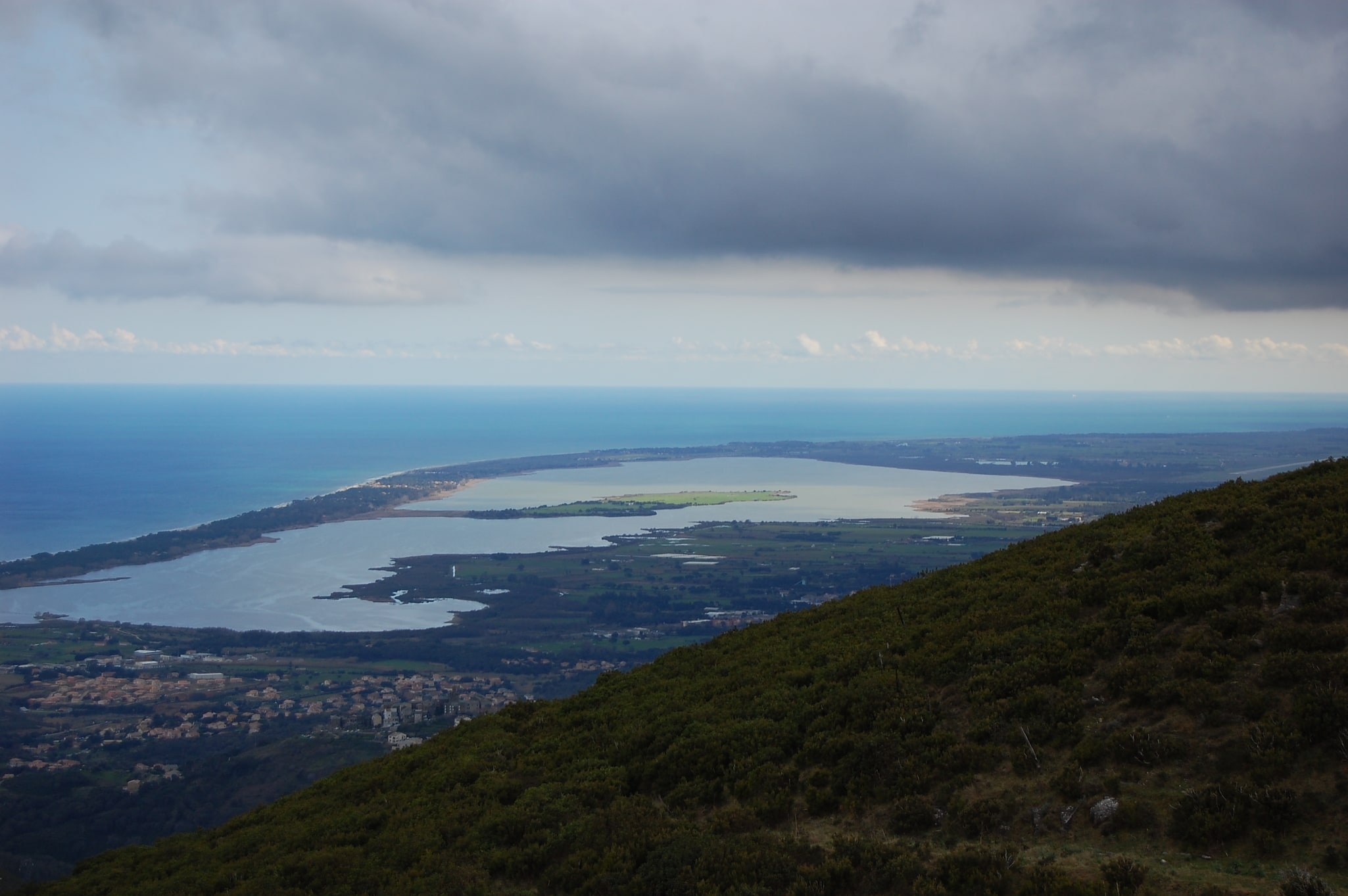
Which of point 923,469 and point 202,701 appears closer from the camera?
point 202,701

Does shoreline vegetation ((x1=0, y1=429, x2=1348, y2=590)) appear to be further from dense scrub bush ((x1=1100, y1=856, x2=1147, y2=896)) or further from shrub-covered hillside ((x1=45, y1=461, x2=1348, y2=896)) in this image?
dense scrub bush ((x1=1100, y1=856, x2=1147, y2=896))

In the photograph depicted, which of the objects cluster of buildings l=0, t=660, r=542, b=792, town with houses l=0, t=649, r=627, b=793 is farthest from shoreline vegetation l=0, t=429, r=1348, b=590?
cluster of buildings l=0, t=660, r=542, b=792

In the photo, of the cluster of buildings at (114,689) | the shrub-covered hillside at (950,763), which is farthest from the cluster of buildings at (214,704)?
the shrub-covered hillside at (950,763)

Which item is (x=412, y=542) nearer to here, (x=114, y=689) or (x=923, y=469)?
(x=114, y=689)

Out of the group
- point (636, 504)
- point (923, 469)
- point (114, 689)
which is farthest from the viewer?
point (923, 469)

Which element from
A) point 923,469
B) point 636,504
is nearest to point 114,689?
point 636,504

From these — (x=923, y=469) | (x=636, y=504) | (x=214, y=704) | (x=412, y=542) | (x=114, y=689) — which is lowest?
(x=214, y=704)
